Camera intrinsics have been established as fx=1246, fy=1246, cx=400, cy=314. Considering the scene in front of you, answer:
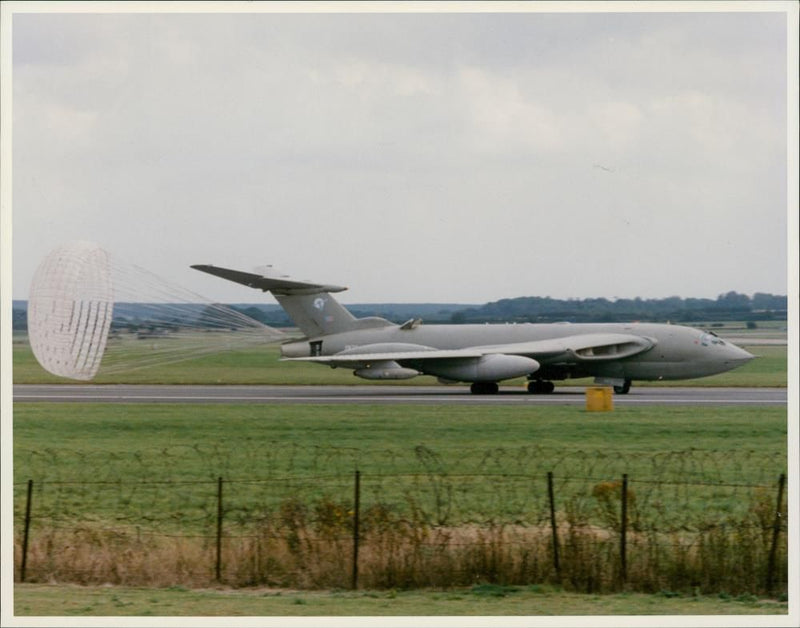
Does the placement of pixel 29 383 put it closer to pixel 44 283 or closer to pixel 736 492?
pixel 44 283

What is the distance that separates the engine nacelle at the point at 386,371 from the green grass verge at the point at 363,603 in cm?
2960

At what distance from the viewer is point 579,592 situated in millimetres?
15031

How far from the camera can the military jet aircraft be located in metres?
44.4

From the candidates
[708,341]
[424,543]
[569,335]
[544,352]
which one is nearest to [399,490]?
[424,543]

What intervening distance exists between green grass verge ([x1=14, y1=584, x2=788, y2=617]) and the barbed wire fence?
0.32 m

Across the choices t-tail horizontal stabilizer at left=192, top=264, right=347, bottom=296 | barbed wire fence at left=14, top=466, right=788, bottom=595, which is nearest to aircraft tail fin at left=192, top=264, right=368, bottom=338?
t-tail horizontal stabilizer at left=192, top=264, right=347, bottom=296

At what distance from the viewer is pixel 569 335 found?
4684cm

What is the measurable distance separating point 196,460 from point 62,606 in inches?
429

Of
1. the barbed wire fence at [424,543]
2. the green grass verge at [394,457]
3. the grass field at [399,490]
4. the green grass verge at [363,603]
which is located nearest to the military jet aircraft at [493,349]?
the green grass verge at [394,457]

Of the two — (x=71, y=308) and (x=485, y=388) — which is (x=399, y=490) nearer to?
(x=71, y=308)

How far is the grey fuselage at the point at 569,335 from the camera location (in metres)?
44.8

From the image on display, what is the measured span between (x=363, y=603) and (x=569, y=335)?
33276 mm

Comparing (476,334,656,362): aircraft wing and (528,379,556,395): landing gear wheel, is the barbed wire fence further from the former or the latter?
(528,379,556,395): landing gear wheel

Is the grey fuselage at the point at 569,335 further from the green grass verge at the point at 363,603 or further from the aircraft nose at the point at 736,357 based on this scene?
the green grass verge at the point at 363,603
